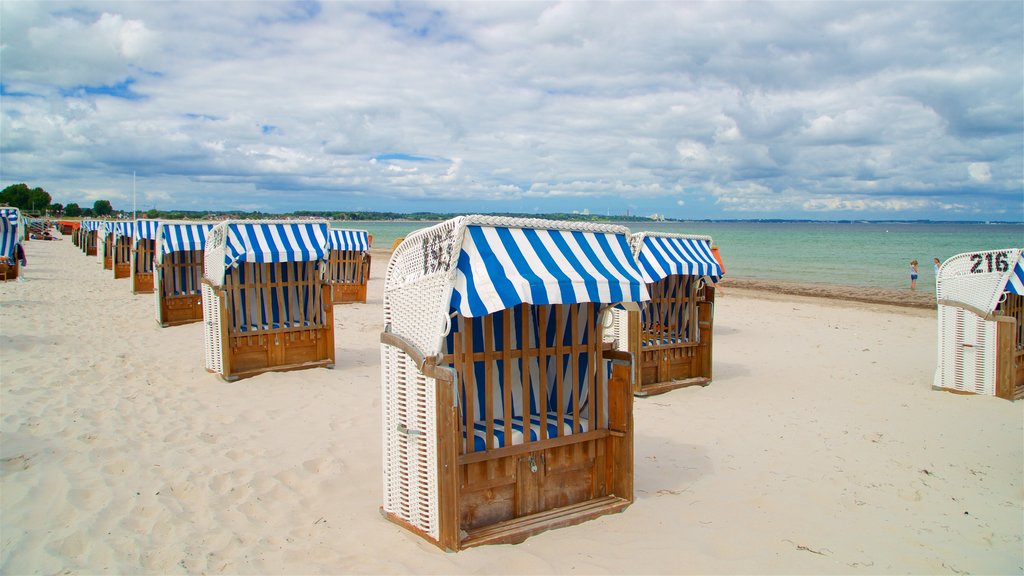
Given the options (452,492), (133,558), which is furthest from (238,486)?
(452,492)

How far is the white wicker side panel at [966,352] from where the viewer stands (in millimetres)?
9023

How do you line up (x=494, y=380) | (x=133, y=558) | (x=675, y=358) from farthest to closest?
(x=675, y=358), (x=494, y=380), (x=133, y=558)

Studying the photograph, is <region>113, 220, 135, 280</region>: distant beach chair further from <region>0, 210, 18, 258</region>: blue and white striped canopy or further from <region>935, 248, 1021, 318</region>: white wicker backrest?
<region>935, 248, 1021, 318</region>: white wicker backrest

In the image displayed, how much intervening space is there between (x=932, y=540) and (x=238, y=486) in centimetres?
536

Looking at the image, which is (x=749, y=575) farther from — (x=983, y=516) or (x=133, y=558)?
(x=133, y=558)

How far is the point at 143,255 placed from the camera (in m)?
20.2

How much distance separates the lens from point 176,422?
7152mm

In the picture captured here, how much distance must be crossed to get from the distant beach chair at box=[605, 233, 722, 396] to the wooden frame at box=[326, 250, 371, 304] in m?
10.8

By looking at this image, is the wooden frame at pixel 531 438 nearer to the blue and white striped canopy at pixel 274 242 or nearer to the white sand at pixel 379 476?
the white sand at pixel 379 476

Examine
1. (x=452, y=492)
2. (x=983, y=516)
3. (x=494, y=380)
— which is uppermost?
(x=494, y=380)

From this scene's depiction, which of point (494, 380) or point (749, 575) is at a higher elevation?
point (494, 380)

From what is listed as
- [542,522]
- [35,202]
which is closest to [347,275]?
[542,522]

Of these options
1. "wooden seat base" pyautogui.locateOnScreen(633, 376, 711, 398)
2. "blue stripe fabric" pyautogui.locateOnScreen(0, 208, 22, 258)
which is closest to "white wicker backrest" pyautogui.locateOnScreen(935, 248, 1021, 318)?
"wooden seat base" pyautogui.locateOnScreen(633, 376, 711, 398)

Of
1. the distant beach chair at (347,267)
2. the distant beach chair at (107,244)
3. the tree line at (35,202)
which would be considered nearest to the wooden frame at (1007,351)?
the distant beach chair at (347,267)
